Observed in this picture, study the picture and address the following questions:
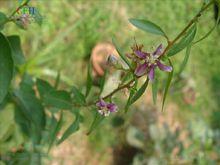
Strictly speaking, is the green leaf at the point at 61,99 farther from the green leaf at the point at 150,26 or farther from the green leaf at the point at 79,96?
the green leaf at the point at 150,26

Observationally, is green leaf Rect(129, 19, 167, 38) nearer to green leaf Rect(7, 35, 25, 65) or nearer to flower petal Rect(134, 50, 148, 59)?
flower petal Rect(134, 50, 148, 59)

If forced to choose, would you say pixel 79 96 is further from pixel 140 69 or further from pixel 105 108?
pixel 140 69

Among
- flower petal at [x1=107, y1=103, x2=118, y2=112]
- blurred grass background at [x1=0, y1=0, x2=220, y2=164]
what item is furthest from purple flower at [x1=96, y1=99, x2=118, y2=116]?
blurred grass background at [x1=0, y1=0, x2=220, y2=164]

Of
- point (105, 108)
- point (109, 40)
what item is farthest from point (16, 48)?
point (109, 40)

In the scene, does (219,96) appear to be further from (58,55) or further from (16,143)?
(16,143)

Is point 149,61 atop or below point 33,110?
atop

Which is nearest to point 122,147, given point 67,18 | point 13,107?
point 67,18

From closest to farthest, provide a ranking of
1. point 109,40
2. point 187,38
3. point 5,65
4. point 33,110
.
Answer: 1. point 187,38
2. point 5,65
3. point 33,110
4. point 109,40

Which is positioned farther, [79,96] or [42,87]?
[42,87]
